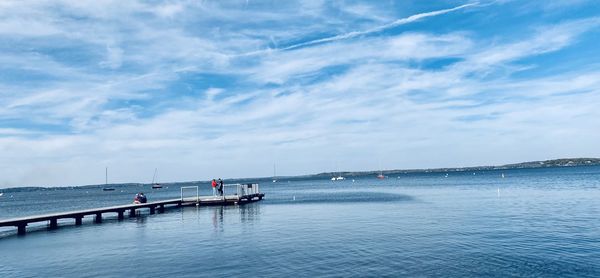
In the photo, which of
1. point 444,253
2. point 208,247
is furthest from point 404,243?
point 208,247

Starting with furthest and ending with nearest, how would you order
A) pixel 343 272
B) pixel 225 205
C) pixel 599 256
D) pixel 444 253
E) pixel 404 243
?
1. pixel 225 205
2. pixel 404 243
3. pixel 444 253
4. pixel 599 256
5. pixel 343 272

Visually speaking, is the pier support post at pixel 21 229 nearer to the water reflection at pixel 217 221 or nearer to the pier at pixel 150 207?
the pier at pixel 150 207

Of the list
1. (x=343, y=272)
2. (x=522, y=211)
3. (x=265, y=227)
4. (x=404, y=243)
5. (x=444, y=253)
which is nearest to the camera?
(x=343, y=272)

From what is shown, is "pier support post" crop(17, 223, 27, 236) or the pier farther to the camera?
the pier

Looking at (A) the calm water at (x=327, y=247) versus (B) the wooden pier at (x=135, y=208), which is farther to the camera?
(B) the wooden pier at (x=135, y=208)

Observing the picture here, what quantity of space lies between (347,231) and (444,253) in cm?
924

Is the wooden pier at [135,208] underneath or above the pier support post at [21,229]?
above

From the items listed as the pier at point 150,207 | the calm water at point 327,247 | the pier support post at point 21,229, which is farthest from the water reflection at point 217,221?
the pier support post at point 21,229

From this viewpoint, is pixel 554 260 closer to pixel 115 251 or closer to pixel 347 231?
pixel 347 231

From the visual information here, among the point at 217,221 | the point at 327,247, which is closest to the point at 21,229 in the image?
the point at 217,221

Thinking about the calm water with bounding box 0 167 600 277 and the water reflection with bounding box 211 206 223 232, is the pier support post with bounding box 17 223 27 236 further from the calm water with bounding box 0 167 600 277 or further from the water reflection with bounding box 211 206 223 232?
the water reflection with bounding box 211 206 223 232

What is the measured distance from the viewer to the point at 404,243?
24688mm

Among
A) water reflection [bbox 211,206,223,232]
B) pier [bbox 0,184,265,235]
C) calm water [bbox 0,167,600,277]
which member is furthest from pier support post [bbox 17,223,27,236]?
water reflection [bbox 211,206,223,232]

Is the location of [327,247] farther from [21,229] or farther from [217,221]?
[21,229]
